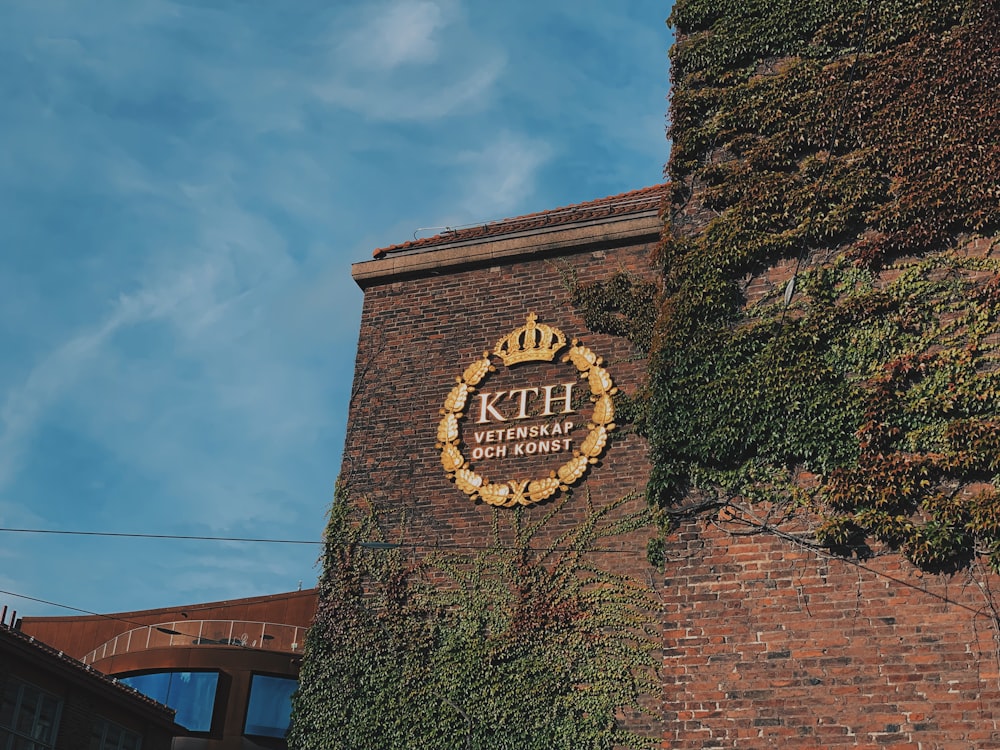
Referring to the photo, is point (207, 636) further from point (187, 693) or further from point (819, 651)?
point (819, 651)

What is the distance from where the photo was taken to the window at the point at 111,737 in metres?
17.7

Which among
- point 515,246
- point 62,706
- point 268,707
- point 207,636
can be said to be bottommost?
point 62,706

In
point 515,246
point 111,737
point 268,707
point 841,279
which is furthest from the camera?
point 268,707

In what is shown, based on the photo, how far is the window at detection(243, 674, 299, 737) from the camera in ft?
66.0

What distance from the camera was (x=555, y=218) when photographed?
55.2ft

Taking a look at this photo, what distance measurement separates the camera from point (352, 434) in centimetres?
1634

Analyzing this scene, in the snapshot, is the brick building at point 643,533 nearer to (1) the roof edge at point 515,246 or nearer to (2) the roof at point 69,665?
(1) the roof edge at point 515,246

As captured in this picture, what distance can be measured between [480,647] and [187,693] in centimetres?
866

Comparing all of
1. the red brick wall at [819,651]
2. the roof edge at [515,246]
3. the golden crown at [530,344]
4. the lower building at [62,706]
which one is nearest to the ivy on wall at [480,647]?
the golden crown at [530,344]

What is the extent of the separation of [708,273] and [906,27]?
323 centimetres

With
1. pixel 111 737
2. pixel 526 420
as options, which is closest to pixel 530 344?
pixel 526 420

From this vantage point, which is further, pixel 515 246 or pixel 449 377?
pixel 515 246

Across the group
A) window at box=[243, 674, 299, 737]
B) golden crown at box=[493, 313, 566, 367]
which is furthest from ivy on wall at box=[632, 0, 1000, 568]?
window at box=[243, 674, 299, 737]

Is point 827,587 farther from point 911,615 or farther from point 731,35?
point 731,35
